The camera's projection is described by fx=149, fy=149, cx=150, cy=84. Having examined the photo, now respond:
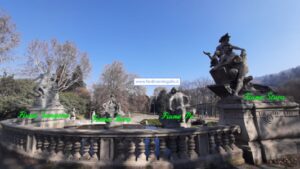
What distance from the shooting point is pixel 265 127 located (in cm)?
406

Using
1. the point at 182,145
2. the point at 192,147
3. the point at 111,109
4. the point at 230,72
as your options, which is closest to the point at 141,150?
the point at 182,145

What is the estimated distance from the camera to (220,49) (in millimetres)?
4949

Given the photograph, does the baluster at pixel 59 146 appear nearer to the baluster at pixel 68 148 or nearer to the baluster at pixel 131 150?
the baluster at pixel 68 148

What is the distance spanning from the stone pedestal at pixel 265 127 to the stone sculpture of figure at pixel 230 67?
499 mm

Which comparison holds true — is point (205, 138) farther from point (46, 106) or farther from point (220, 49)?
point (46, 106)

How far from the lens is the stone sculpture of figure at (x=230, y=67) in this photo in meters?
4.46

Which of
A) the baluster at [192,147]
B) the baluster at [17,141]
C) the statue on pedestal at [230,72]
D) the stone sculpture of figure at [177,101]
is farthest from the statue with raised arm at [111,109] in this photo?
the statue on pedestal at [230,72]

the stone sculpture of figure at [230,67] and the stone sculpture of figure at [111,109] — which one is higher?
the stone sculpture of figure at [230,67]

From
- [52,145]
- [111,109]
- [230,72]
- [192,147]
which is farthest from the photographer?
[111,109]

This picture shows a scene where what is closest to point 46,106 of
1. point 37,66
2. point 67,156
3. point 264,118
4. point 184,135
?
point 67,156

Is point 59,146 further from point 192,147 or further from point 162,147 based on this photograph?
point 192,147

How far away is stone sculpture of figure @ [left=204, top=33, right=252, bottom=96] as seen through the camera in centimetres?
446

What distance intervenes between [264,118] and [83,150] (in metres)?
4.72

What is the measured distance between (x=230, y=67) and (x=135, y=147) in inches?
143
